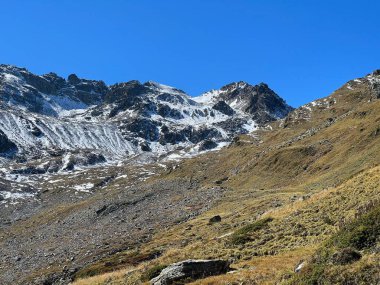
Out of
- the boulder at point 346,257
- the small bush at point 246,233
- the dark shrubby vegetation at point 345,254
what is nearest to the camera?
the dark shrubby vegetation at point 345,254

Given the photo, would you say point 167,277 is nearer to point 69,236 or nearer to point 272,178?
point 69,236

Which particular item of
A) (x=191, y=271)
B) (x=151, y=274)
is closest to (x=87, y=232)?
(x=151, y=274)

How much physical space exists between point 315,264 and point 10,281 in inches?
2105

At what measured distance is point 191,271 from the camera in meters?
22.4

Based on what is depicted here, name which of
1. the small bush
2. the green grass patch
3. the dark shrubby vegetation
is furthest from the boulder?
the small bush

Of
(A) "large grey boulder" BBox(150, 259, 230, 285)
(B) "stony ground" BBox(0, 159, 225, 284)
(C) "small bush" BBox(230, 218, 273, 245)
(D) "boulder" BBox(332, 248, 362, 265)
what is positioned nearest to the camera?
(D) "boulder" BBox(332, 248, 362, 265)

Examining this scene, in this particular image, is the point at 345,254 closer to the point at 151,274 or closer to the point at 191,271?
the point at 191,271

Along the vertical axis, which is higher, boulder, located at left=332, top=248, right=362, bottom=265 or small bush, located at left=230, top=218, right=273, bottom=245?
small bush, located at left=230, top=218, right=273, bottom=245

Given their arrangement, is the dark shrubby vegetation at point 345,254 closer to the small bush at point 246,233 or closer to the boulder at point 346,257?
the boulder at point 346,257

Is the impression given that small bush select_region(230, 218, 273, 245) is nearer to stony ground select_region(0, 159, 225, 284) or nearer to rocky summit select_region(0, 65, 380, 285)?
rocky summit select_region(0, 65, 380, 285)

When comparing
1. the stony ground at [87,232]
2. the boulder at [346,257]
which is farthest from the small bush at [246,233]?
the stony ground at [87,232]

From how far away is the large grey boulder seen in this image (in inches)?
867

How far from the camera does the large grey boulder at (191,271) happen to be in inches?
867

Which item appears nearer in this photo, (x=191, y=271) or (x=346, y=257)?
(x=346, y=257)
